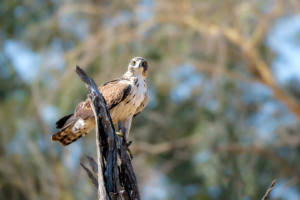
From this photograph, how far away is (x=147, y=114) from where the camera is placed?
37.5ft

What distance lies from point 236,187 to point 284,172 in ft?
33.8

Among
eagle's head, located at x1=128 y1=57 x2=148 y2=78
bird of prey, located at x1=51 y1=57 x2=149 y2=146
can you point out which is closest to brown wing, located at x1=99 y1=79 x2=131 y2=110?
bird of prey, located at x1=51 y1=57 x2=149 y2=146

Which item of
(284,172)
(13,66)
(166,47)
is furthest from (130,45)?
(284,172)

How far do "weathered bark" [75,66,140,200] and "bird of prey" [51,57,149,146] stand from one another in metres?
0.75

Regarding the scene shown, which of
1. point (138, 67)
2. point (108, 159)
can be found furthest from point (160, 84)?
point (108, 159)

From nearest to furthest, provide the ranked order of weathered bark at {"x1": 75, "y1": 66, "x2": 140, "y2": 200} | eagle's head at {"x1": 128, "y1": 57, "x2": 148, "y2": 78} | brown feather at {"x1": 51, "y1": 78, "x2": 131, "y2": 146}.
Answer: weathered bark at {"x1": 75, "y1": 66, "x2": 140, "y2": 200}, brown feather at {"x1": 51, "y1": 78, "x2": 131, "y2": 146}, eagle's head at {"x1": 128, "y1": 57, "x2": 148, "y2": 78}

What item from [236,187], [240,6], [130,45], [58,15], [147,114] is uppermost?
[58,15]

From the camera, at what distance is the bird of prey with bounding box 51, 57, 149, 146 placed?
4.43 m

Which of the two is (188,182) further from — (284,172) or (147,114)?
(147,114)

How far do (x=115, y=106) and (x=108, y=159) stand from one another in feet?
3.50

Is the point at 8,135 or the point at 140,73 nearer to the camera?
the point at 140,73

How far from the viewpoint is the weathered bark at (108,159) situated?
3.48 meters

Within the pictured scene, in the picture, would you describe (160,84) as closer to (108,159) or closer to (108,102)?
(108,102)

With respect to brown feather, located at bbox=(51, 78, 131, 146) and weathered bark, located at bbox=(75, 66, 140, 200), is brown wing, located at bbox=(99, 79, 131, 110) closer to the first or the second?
brown feather, located at bbox=(51, 78, 131, 146)
